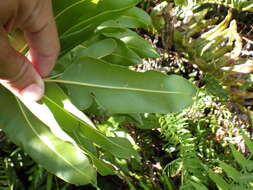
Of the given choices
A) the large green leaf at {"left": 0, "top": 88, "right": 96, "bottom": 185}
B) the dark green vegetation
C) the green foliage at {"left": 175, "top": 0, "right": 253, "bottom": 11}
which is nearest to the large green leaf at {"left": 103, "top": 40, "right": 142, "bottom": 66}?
the dark green vegetation

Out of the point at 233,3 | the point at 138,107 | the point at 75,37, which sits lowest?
the point at 233,3

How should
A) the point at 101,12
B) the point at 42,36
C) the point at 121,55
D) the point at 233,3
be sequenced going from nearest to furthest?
1. the point at 42,36
2. the point at 101,12
3. the point at 121,55
4. the point at 233,3

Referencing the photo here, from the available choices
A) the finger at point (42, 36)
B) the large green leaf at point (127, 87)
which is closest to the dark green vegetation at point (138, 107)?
the large green leaf at point (127, 87)

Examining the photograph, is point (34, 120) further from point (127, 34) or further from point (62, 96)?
point (127, 34)

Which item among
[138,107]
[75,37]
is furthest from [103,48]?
[138,107]

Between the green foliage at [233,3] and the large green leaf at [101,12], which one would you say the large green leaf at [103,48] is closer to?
the large green leaf at [101,12]

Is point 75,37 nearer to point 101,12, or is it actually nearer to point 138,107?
point 101,12
